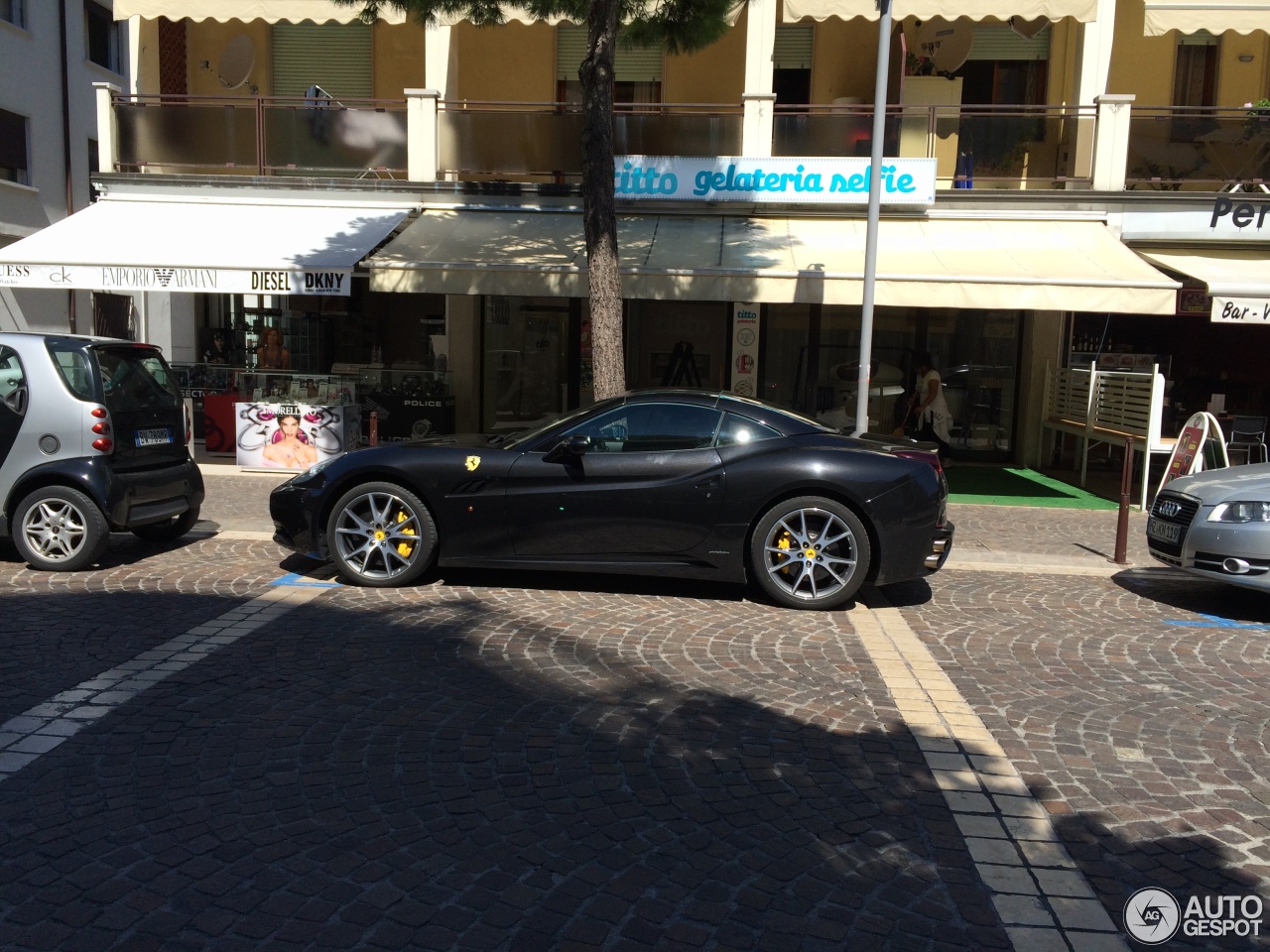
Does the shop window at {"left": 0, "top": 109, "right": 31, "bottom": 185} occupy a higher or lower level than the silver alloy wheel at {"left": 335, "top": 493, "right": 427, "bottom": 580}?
higher

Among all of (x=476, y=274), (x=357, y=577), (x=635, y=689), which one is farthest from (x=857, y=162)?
(x=635, y=689)

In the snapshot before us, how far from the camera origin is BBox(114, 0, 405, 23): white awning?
13.9 meters

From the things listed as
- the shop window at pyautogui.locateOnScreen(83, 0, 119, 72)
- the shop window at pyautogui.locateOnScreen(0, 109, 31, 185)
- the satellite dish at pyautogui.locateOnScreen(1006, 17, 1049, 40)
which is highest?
the shop window at pyautogui.locateOnScreen(83, 0, 119, 72)

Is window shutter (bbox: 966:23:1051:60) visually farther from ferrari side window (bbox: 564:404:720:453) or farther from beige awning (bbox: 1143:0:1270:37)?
ferrari side window (bbox: 564:404:720:453)

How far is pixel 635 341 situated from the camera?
52.1 feet

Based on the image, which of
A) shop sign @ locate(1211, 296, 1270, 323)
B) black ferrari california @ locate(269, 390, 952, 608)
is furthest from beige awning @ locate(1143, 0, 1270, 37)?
black ferrari california @ locate(269, 390, 952, 608)

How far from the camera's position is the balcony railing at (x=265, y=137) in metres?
14.5

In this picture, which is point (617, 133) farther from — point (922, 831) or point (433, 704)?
point (922, 831)

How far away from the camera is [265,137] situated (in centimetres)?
1462

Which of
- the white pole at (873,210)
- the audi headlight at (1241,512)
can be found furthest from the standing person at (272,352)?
the audi headlight at (1241,512)

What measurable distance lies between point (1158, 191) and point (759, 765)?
12.3 m

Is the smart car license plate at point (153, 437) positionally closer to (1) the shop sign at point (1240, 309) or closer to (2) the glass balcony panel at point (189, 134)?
(2) the glass balcony panel at point (189, 134)

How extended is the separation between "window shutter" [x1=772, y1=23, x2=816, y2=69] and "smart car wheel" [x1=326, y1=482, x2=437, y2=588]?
11.5 meters

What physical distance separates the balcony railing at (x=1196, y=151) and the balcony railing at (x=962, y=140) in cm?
85
